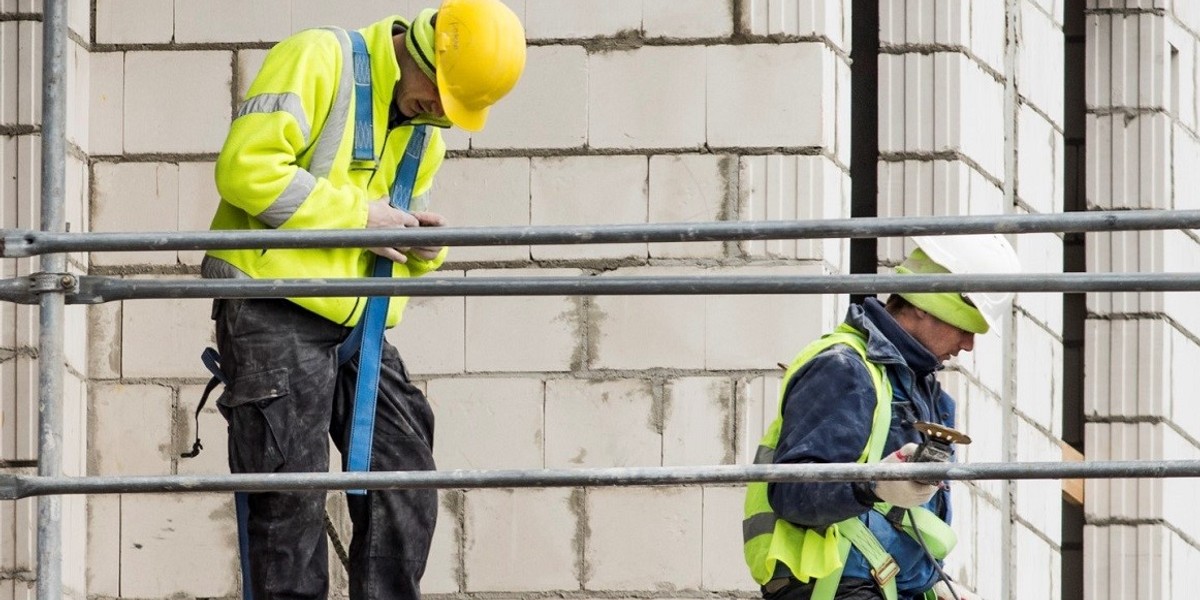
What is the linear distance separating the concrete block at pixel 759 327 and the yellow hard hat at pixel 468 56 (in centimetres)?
178

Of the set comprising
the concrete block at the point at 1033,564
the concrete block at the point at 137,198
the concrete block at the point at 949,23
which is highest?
the concrete block at the point at 949,23

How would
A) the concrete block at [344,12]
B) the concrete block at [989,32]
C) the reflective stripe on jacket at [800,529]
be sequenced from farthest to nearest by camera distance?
the concrete block at [989,32] < the concrete block at [344,12] < the reflective stripe on jacket at [800,529]

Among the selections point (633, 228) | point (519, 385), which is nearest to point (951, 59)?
point (519, 385)

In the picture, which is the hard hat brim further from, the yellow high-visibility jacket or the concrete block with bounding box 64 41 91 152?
the concrete block with bounding box 64 41 91 152

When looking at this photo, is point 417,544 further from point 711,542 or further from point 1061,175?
point 1061,175

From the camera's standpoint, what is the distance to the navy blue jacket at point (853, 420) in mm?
5719

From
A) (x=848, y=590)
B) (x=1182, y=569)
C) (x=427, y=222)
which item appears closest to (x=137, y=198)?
(x=427, y=222)

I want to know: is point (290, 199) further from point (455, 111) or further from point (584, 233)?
point (584, 233)

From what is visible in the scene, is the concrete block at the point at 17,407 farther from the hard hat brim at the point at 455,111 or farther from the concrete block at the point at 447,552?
the hard hat brim at the point at 455,111

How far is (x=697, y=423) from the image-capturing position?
7.73 meters

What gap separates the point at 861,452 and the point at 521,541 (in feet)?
7.21

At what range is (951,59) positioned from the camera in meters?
8.68

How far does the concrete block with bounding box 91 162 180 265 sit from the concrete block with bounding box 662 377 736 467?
173 centimetres

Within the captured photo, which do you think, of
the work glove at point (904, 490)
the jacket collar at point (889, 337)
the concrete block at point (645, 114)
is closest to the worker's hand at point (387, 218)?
the jacket collar at point (889, 337)
